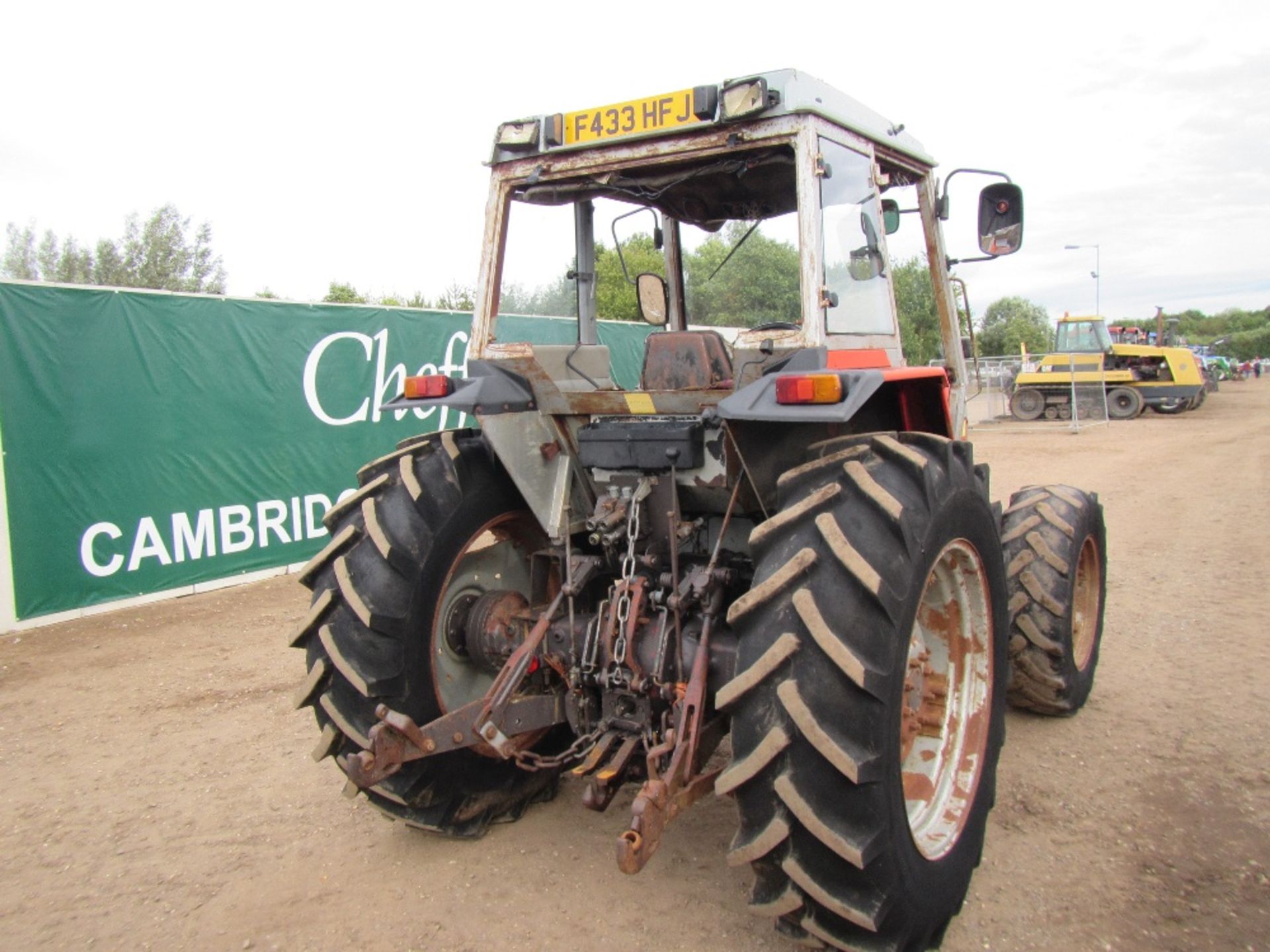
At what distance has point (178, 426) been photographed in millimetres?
7992

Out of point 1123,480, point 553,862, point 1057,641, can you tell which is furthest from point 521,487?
point 1123,480

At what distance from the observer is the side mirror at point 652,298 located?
14.0ft

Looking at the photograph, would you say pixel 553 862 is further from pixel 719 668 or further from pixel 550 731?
pixel 719 668

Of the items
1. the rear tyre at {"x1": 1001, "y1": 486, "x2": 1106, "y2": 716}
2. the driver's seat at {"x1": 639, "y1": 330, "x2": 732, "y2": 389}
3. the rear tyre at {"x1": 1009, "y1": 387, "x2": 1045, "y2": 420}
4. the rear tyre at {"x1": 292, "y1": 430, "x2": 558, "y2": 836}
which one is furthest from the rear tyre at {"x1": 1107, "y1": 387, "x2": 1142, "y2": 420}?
the rear tyre at {"x1": 292, "y1": 430, "x2": 558, "y2": 836}

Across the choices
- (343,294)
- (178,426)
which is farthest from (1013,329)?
(178,426)

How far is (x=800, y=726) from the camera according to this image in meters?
2.44

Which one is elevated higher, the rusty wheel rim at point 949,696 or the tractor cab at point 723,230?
the tractor cab at point 723,230

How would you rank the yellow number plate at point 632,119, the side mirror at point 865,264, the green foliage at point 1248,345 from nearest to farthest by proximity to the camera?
the yellow number plate at point 632,119 < the side mirror at point 865,264 < the green foliage at point 1248,345

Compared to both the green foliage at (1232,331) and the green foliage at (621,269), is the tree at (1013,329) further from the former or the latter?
the green foliage at (621,269)

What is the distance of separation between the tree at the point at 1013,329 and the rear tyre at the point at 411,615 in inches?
1930

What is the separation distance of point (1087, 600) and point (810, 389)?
317 cm

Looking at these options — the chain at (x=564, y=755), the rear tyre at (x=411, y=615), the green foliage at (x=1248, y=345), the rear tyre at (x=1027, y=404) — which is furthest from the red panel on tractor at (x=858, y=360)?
the green foliage at (x=1248, y=345)

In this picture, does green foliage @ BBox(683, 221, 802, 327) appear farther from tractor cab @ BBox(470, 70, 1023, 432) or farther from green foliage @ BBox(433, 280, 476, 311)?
green foliage @ BBox(433, 280, 476, 311)

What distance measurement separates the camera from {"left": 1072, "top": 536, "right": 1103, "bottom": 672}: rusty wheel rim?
4.83 m
